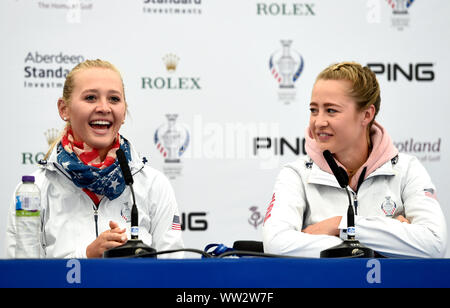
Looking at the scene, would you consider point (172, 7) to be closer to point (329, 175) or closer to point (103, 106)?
point (103, 106)

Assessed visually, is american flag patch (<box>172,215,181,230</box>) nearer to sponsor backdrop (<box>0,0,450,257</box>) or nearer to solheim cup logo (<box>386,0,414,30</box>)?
sponsor backdrop (<box>0,0,450,257</box>)

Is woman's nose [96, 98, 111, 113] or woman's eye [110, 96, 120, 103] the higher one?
woman's eye [110, 96, 120, 103]

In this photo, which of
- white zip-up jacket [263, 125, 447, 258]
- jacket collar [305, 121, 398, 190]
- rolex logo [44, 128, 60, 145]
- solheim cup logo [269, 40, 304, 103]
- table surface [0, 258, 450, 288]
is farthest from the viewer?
solheim cup logo [269, 40, 304, 103]

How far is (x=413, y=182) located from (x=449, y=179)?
1.66 metres

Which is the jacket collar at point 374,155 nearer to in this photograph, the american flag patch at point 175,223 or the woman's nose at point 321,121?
the woman's nose at point 321,121

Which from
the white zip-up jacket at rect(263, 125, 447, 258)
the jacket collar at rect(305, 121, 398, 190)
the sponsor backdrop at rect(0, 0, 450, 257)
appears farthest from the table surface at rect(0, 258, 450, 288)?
the sponsor backdrop at rect(0, 0, 450, 257)

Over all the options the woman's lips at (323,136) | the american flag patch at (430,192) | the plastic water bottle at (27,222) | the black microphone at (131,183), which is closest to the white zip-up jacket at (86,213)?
the plastic water bottle at (27,222)

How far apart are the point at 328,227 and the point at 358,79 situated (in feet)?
2.08

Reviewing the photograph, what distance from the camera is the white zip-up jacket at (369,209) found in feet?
7.35

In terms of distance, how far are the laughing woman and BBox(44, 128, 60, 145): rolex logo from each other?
1285 millimetres

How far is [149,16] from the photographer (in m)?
3.91

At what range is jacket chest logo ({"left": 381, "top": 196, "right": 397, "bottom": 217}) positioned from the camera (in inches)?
98.7

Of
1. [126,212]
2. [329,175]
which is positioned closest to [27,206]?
[126,212]
